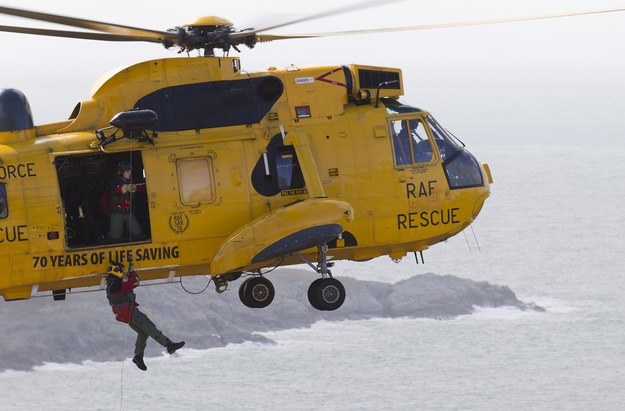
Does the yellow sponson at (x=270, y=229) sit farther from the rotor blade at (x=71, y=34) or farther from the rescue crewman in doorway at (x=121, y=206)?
the rotor blade at (x=71, y=34)

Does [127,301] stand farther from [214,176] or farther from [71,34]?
[71,34]

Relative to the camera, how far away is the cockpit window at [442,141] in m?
29.8

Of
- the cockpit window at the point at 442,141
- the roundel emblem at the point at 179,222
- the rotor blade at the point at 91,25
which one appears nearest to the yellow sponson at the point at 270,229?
the roundel emblem at the point at 179,222

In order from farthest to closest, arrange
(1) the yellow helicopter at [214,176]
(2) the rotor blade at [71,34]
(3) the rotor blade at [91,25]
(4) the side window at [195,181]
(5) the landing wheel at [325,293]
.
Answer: (5) the landing wheel at [325,293] → (4) the side window at [195,181] → (1) the yellow helicopter at [214,176] → (2) the rotor blade at [71,34] → (3) the rotor blade at [91,25]

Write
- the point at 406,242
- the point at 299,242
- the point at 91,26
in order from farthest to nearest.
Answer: the point at 406,242 → the point at 299,242 → the point at 91,26

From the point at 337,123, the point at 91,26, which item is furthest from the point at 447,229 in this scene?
the point at 91,26

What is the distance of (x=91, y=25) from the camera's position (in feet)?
81.7

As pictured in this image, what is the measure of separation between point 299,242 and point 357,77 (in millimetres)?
3965

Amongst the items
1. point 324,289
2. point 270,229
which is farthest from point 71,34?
point 324,289

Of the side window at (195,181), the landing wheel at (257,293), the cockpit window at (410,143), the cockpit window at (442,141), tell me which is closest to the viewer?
the side window at (195,181)

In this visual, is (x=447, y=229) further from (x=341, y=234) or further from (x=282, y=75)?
(x=282, y=75)

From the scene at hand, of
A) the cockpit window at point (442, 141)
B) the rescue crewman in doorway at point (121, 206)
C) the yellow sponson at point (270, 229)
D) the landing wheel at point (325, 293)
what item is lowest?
the landing wheel at point (325, 293)

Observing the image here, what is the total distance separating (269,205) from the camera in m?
28.3

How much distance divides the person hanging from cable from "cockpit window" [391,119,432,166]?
19.6 ft
